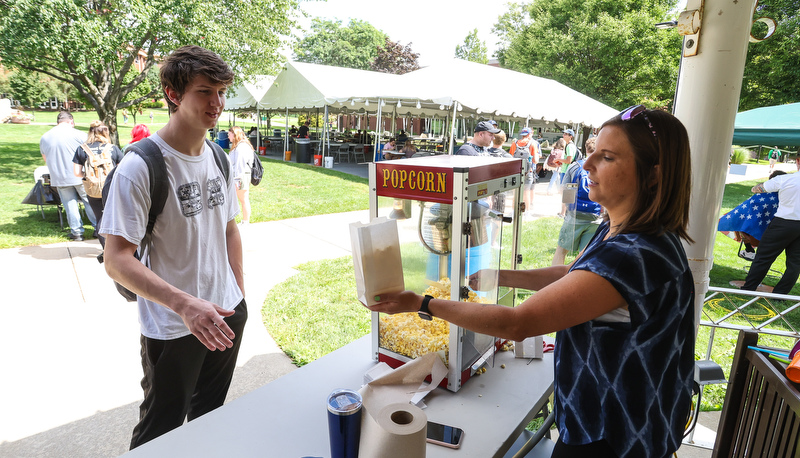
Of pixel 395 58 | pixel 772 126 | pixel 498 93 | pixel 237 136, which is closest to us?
pixel 237 136

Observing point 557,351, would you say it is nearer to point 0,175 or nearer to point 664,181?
point 664,181

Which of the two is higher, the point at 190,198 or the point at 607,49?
the point at 607,49

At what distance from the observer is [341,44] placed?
179 feet

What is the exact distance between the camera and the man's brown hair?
187 centimetres

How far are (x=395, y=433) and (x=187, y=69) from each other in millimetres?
1610

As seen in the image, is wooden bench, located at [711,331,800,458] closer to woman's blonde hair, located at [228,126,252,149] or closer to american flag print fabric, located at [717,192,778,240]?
american flag print fabric, located at [717,192,778,240]

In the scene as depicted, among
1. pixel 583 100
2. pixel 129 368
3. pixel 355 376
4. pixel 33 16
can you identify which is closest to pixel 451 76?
pixel 583 100

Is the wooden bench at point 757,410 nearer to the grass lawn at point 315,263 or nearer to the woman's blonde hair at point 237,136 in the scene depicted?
the grass lawn at point 315,263

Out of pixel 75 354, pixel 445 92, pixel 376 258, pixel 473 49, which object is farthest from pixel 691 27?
pixel 473 49

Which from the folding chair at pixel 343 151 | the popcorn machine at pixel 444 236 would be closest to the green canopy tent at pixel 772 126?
the popcorn machine at pixel 444 236

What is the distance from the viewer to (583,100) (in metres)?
18.2

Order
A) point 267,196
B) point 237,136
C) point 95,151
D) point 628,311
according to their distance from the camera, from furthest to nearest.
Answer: point 267,196 < point 237,136 < point 95,151 < point 628,311

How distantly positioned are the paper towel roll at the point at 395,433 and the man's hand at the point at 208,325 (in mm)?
601

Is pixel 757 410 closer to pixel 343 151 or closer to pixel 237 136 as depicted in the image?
pixel 237 136
